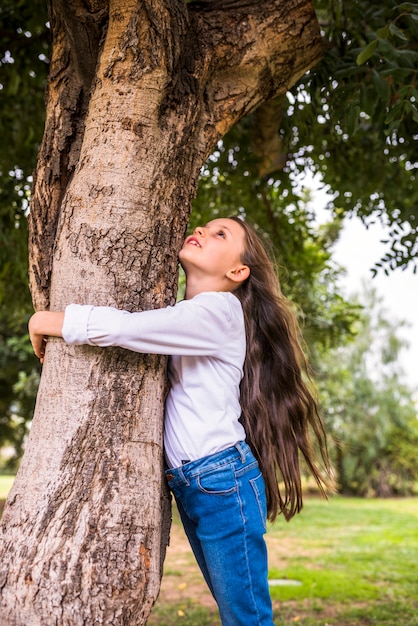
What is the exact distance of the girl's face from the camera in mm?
2354

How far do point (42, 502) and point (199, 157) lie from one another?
1.35 metres

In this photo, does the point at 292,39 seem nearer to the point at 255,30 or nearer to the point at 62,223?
the point at 255,30

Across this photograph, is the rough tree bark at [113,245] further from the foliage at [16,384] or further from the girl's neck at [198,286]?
the foliage at [16,384]

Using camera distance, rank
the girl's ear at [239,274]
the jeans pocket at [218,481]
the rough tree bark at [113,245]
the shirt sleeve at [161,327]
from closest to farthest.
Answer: the rough tree bark at [113,245] < the shirt sleeve at [161,327] < the jeans pocket at [218,481] < the girl's ear at [239,274]

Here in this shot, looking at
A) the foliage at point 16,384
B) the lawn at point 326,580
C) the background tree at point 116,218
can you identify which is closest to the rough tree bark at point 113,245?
the background tree at point 116,218

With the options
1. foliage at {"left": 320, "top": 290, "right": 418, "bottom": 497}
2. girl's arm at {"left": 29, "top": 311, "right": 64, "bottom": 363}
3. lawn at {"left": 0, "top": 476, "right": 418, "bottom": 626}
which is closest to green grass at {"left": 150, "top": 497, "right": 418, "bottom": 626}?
lawn at {"left": 0, "top": 476, "right": 418, "bottom": 626}

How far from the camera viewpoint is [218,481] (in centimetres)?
206

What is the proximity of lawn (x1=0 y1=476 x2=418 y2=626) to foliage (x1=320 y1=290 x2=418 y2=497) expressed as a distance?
345 inches

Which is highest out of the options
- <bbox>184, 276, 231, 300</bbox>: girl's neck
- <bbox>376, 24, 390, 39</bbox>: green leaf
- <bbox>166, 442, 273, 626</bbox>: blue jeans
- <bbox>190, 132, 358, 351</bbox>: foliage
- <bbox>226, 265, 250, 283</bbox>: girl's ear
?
<bbox>190, 132, 358, 351</bbox>: foliage

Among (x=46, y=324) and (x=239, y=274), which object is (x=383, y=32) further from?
(x=46, y=324)

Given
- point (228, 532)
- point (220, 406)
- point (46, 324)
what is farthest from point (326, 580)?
point (46, 324)

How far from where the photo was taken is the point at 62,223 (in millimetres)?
2098

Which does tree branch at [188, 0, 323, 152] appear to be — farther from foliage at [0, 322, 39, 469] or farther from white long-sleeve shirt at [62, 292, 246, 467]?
foliage at [0, 322, 39, 469]

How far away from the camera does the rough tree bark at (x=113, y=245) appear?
5.75 feet
